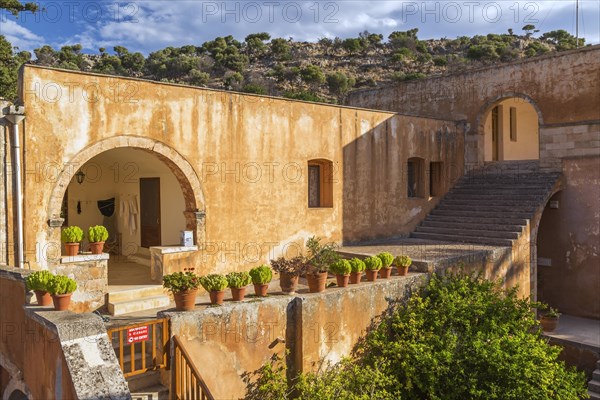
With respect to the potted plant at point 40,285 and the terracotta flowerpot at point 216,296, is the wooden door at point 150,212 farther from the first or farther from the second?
the potted plant at point 40,285

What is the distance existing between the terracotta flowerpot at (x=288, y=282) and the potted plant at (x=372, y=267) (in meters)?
1.59

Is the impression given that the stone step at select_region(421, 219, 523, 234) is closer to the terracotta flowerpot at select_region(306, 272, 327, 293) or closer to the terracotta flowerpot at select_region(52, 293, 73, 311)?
the terracotta flowerpot at select_region(306, 272, 327, 293)

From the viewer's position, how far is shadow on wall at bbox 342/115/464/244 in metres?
12.5

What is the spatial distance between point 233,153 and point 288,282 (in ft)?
11.2

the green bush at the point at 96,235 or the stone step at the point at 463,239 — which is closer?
the green bush at the point at 96,235

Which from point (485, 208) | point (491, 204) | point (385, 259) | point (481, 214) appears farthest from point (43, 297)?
point (491, 204)

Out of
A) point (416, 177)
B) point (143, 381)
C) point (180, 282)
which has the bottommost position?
point (143, 381)

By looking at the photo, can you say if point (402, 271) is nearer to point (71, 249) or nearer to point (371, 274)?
point (371, 274)

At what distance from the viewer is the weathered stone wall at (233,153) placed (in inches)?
302

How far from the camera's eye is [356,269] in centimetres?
847

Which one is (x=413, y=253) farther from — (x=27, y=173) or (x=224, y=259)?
(x=27, y=173)

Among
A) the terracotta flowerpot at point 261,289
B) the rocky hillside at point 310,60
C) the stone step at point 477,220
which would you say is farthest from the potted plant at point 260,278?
the rocky hillside at point 310,60

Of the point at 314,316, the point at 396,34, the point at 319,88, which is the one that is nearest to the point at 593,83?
the point at 314,316

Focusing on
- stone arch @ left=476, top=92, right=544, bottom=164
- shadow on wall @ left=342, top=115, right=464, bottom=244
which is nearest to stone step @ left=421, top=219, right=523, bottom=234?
shadow on wall @ left=342, top=115, right=464, bottom=244
